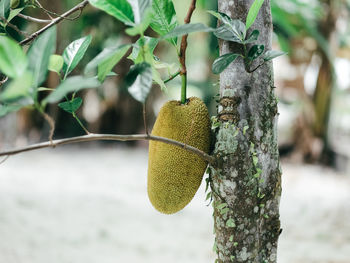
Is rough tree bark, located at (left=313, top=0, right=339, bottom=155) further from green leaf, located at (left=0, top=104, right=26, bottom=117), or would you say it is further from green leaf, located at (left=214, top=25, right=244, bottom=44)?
green leaf, located at (left=0, top=104, right=26, bottom=117)

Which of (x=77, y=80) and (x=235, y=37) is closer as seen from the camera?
(x=77, y=80)

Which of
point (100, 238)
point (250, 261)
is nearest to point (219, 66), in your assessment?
point (250, 261)

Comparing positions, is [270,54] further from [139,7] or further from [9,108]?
[9,108]

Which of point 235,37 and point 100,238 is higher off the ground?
point 235,37

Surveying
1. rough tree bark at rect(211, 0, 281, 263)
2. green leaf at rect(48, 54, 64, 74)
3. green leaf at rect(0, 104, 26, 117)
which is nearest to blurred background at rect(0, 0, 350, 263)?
rough tree bark at rect(211, 0, 281, 263)

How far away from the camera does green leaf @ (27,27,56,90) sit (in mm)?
438

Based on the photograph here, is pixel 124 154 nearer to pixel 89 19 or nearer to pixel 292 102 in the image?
pixel 89 19

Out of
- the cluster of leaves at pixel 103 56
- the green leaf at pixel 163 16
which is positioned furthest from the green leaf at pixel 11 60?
the green leaf at pixel 163 16

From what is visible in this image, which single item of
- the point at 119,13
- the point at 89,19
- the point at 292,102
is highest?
the point at 89,19

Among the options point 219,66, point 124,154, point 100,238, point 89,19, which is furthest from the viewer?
point 124,154

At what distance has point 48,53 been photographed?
17.2 inches

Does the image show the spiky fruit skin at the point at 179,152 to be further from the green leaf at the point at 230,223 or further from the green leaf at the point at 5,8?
the green leaf at the point at 5,8

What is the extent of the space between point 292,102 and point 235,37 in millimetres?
3503

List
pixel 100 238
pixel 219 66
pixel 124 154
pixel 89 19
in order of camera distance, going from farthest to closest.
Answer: pixel 124 154 → pixel 89 19 → pixel 100 238 → pixel 219 66
